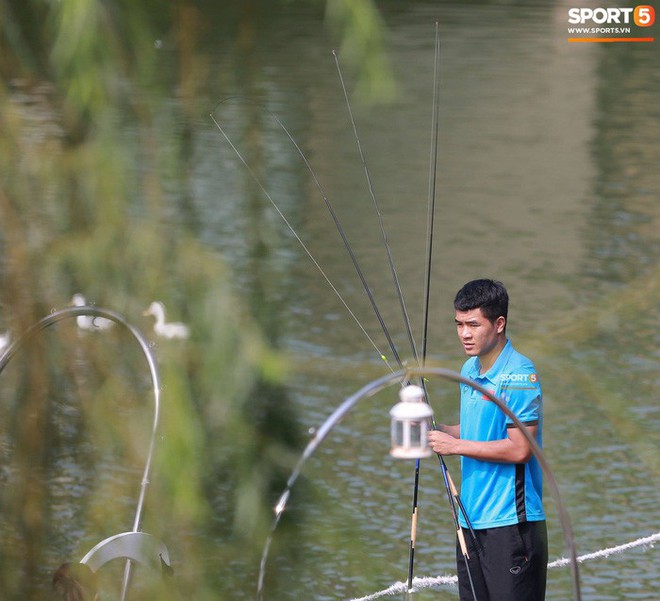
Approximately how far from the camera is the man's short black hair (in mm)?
2936

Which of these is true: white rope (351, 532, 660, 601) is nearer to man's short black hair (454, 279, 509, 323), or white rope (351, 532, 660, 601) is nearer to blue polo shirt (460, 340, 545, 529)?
blue polo shirt (460, 340, 545, 529)

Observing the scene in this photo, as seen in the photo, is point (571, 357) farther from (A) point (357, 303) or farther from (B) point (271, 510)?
(B) point (271, 510)

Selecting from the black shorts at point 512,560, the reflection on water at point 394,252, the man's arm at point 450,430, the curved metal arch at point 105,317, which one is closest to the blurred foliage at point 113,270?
the reflection on water at point 394,252

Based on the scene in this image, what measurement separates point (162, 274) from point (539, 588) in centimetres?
100

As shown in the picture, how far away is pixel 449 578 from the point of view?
4203 millimetres

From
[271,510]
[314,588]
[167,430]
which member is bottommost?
[314,588]

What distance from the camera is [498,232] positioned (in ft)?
24.8

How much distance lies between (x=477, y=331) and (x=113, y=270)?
29.7 inches

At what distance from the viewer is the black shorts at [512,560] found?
294 cm

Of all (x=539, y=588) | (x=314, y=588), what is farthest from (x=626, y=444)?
(x=539, y=588)

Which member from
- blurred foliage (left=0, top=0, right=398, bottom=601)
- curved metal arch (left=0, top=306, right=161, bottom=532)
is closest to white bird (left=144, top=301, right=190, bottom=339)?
blurred foliage (left=0, top=0, right=398, bottom=601)

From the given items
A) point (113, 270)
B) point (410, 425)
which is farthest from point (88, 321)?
point (410, 425)

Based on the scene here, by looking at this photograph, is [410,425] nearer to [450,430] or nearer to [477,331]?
[477,331]

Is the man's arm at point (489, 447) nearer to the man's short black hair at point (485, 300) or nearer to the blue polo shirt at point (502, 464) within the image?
the blue polo shirt at point (502, 464)
